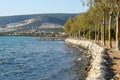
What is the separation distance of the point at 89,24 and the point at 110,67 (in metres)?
64.2

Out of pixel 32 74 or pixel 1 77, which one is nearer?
pixel 1 77

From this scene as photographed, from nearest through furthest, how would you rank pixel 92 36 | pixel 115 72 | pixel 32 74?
pixel 115 72 < pixel 32 74 < pixel 92 36

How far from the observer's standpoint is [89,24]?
297ft

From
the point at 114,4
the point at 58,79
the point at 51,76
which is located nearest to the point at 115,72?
the point at 58,79

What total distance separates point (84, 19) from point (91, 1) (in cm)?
3638

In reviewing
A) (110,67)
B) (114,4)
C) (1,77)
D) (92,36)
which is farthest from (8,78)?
(92,36)

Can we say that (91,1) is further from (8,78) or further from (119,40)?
(8,78)

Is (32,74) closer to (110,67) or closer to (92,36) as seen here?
(110,67)

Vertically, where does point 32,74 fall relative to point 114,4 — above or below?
below

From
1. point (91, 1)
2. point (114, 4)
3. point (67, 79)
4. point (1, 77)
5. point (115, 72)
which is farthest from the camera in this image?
point (91, 1)

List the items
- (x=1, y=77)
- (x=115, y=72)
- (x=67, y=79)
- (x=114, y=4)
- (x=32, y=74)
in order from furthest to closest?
(x=114, y=4)
(x=32, y=74)
(x=1, y=77)
(x=67, y=79)
(x=115, y=72)

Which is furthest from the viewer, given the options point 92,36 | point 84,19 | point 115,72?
point 92,36

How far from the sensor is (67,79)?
26.1 meters

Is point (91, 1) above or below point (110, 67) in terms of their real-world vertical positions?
above
